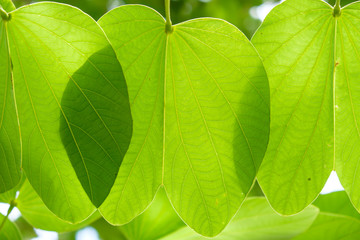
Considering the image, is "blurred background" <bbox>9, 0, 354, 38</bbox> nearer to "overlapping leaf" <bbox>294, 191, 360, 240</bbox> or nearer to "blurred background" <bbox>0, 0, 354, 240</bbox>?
"blurred background" <bbox>0, 0, 354, 240</bbox>

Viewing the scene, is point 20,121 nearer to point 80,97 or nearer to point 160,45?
point 80,97

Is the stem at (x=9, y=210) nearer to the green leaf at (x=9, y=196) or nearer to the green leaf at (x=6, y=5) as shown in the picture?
the green leaf at (x=9, y=196)

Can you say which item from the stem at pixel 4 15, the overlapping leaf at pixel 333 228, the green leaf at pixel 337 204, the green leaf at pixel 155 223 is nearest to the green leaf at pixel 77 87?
the stem at pixel 4 15

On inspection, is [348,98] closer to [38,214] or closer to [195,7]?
[38,214]

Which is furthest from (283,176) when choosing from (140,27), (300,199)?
(140,27)

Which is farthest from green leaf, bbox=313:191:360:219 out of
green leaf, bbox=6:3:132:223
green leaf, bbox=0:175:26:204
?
green leaf, bbox=0:175:26:204

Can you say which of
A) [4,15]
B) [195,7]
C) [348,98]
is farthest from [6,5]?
[195,7]
